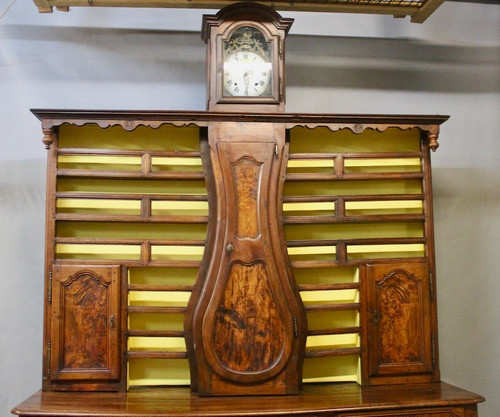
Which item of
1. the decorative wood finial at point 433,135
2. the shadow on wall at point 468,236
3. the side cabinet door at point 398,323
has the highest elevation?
the decorative wood finial at point 433,135

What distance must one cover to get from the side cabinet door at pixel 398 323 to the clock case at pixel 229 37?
1.23 m

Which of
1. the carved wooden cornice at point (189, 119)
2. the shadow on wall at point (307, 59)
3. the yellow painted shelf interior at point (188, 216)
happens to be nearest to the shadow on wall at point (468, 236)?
the yellow painted shelf interior at point (188, 216)

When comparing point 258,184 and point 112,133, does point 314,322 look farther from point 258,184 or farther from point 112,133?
point 112,133

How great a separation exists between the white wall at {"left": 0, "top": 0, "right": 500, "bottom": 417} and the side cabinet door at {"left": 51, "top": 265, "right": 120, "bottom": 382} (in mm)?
535

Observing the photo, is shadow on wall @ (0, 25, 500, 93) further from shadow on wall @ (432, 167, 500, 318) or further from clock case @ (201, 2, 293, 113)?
shadow on wall @ (432, 167, 500, 318)

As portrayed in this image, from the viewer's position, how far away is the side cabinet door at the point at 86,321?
3.09m

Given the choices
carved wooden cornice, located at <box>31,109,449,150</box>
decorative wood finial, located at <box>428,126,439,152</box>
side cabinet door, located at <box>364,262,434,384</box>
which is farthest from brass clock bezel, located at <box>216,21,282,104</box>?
side cabinet door, located at <box>364,262,434,384</box>

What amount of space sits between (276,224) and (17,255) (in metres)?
1.78

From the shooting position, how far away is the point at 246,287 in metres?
3.10

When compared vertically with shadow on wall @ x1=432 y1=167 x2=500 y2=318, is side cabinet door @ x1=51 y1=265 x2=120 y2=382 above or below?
below

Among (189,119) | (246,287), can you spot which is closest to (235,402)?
(246,287)

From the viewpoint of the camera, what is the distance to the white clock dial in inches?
127

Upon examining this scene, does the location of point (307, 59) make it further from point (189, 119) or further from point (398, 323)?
point (398, 323)

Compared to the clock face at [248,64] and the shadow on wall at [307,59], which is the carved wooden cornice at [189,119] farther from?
the shadow on wall at [307,59]
